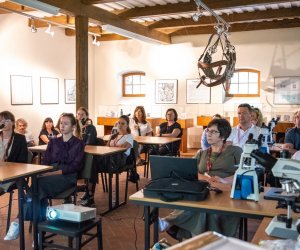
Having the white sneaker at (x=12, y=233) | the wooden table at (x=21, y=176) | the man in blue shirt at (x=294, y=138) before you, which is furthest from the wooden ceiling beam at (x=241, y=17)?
the white sneaker at (x=12, y=233)

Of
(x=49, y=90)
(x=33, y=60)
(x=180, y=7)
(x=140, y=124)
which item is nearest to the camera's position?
(x=140, y=124)

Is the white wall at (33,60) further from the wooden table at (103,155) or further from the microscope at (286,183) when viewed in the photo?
the microscope at (286,183)

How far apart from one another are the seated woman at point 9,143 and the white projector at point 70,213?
134 cm

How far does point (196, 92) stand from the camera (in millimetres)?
10258

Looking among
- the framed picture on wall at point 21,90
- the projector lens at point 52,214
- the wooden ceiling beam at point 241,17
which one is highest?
the wooden ceiling beam at point 241,17

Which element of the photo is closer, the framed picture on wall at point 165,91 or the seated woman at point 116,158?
the seated woman at point 116,158

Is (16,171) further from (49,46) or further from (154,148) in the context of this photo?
(49,46)

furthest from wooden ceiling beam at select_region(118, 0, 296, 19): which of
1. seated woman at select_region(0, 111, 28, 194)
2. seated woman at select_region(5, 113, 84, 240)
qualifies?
seated woman at select_region(0, 111, 28, 194)

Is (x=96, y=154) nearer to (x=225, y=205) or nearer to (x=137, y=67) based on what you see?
(x=225, y=205)

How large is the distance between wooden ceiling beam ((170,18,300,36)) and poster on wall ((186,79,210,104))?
127 centimetres

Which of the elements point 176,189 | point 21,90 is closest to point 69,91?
point 21,90

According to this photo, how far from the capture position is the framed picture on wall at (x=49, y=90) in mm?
9625

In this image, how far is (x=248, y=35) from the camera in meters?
9.68

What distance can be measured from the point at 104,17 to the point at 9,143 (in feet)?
13.7
